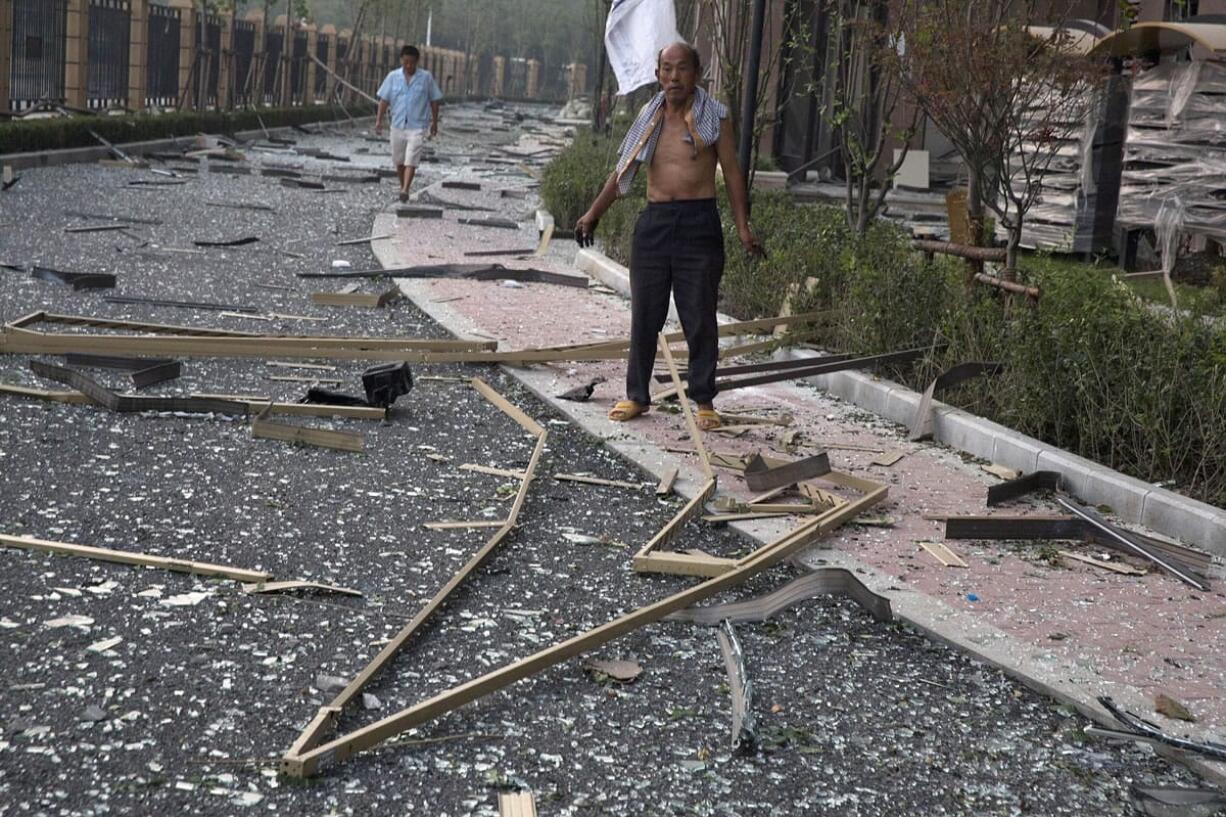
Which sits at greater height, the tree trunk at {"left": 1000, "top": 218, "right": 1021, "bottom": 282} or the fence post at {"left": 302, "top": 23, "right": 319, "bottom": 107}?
the fence post at {"left": 302, "top": 23, "right": 319, "bottom": 107}

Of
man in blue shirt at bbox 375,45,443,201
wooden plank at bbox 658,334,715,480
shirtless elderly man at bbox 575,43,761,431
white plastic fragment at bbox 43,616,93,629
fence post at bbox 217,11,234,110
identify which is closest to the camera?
white plastic fragment at bbox 43,616,93,629

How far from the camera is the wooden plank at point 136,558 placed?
5.34 m

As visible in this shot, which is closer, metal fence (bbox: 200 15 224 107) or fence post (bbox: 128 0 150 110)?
fence post (bbox: 128 0 150 110)

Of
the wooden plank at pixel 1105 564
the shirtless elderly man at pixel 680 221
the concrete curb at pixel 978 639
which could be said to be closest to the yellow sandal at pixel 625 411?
the shirtless elderly man at pixel 680 221

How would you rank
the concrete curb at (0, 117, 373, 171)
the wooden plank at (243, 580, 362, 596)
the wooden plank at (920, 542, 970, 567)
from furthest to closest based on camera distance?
the concrete curb at (0, 117, 373, 171) → the wooden plank at (920, 542, 970, 567) → the wooden plank at (243, 580, 362, 596)

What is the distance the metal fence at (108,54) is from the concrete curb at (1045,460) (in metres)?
24.0

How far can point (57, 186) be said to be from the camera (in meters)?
19.8

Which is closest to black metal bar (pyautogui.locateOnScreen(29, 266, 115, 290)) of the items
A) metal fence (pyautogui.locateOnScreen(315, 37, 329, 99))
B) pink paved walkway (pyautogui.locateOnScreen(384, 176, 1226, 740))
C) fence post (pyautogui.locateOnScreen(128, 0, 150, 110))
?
pink paved walkway (pyautogui.locateOnScreen(384, 176, 1226, 740))

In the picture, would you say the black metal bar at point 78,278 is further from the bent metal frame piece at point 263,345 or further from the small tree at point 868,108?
the small tree at point 868,108

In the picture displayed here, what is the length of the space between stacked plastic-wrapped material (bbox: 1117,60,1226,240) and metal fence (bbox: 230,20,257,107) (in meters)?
30.0

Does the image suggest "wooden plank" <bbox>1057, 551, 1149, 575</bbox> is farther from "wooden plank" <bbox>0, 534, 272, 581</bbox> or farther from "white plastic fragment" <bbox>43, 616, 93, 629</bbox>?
"white plastic fragment" <bbox>43, 616, 93, 629</bbox>

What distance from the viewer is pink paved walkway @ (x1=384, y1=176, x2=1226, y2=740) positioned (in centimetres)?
502

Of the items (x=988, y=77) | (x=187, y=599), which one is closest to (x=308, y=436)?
(x=187, y=599)

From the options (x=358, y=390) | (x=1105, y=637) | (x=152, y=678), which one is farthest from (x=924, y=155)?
(x=152, y=678)
